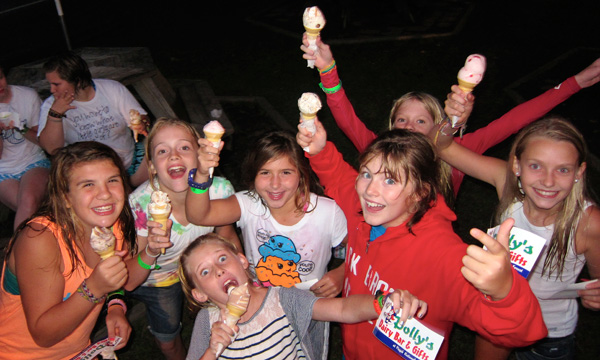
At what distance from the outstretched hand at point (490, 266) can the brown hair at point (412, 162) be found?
658mm

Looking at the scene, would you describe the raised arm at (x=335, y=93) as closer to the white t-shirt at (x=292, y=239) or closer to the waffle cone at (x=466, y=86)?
the white t-shirt at (x=292, y=239)

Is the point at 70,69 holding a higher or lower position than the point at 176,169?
higher

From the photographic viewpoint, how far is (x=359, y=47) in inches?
411

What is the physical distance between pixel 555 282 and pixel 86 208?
2.82 m

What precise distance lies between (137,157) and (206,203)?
2166 millimetres

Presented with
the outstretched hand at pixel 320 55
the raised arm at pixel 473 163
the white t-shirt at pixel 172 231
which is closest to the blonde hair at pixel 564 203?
the raised arm at pixel 473 163

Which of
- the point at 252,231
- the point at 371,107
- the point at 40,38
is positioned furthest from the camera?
the point at 40,38

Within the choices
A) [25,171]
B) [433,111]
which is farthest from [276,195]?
[25,171]

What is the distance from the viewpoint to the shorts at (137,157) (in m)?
4.63

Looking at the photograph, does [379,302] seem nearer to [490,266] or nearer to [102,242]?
[490,266]

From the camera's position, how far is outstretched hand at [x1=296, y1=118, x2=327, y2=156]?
272 centimetres

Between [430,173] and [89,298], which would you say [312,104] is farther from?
[89,298]

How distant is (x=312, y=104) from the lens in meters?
2.60

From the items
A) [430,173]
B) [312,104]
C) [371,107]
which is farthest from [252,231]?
[371,107]
